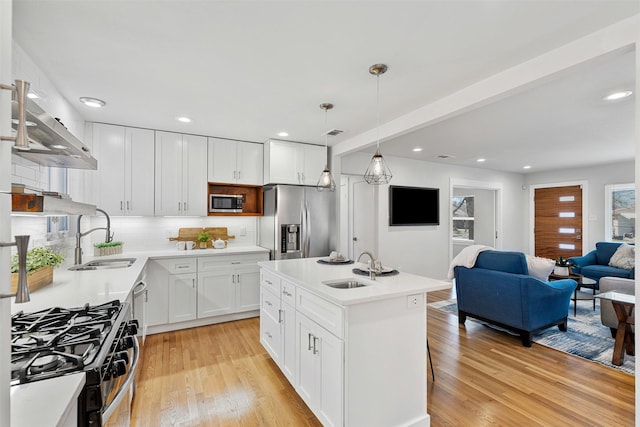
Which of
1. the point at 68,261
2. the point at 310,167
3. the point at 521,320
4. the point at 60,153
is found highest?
the point at 310,167

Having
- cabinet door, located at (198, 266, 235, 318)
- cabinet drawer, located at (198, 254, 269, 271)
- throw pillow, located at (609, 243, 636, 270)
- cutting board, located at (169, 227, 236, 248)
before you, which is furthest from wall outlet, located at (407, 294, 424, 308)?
throw pillow, located at (609, 243, 636, 270)

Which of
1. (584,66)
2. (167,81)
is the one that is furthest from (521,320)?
(167,81)

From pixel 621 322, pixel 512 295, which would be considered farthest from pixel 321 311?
pixel 621 322

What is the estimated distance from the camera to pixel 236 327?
3.76 metres

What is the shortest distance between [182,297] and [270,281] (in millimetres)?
1524

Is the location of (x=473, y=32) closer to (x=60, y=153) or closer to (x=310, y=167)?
(x=60, y=153)

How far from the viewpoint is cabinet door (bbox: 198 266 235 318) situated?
12.2 ft

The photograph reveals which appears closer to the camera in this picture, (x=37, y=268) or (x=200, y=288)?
(x=37, y=268)

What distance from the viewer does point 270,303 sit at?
275 centimetres

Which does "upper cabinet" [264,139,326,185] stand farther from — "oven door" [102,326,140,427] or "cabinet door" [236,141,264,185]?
"oven door" [102,326,140,427]

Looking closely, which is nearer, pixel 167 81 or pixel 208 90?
pixel 167 81

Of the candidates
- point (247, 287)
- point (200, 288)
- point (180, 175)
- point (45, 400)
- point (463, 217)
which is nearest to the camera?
point (45, 400)

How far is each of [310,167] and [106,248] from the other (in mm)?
2673

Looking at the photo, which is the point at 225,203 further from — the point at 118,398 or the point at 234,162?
the point at 118,398
